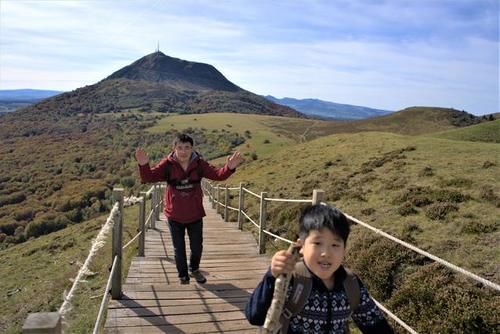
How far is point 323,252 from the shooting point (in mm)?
2268

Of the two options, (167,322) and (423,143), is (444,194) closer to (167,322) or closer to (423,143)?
(167,322)

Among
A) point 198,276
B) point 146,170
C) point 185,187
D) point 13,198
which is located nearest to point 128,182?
point 13,198

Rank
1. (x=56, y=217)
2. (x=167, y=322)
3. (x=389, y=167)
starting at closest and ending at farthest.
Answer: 1. (x=167, y=322)
2. (x=389, y=167)
3. (x=56, y=217)

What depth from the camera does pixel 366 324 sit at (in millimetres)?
2553

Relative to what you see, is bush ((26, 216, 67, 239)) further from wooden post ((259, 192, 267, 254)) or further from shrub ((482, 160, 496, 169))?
shrub ((482, 160, 496, 169))

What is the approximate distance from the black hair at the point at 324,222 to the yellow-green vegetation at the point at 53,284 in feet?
5.42

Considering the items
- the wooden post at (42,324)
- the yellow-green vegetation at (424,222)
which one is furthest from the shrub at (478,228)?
the wooden post at (42,324)

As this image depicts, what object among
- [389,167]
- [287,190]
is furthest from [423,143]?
[287,190]

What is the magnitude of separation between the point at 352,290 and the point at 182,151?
3320mm

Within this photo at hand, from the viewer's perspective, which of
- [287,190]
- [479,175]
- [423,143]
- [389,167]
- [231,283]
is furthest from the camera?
[423,143]

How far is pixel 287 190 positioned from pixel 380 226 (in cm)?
1007

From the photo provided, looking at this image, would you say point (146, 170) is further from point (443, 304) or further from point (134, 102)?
point (134, 102)

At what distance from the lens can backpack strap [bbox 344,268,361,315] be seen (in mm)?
2420

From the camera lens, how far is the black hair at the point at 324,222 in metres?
2.29
